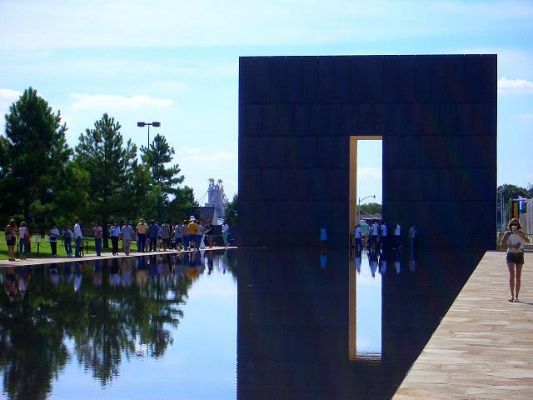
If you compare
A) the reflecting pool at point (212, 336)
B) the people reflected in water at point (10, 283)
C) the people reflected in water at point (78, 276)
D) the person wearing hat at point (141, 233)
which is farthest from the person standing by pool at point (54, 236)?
the reflecting pool at point (212, 336)

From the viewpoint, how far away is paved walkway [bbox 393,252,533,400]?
7.83 meters

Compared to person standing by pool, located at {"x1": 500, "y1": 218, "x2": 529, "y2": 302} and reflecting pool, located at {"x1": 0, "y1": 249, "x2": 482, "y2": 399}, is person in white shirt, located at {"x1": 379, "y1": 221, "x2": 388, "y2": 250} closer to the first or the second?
reflecting pool, located at {"x1": 0, "y1": 249, "x2": 482, "y2": 399}

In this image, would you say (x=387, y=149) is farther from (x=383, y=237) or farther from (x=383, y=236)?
(x=383, y=236)

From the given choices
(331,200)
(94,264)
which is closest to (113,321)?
(94,264)

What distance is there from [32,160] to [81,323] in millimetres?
25774

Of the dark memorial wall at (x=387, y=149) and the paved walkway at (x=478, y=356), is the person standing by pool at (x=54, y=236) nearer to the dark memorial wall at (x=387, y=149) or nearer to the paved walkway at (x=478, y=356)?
the dark memorial wall at (x=387, y=149)

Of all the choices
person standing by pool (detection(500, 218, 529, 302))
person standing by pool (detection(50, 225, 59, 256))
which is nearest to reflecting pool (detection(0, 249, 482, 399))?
person standing by pool (detection(500, 218, 529, 302))

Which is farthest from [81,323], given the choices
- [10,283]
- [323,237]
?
[323,237]

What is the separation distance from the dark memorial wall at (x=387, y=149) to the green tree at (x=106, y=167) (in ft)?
27.0

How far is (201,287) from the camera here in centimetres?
2069

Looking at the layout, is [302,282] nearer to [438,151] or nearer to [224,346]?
[224,346]

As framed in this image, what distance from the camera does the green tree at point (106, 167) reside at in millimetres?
47719

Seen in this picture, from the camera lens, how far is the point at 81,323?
13.1 metres

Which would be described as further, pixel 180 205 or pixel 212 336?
pixel 180 205
